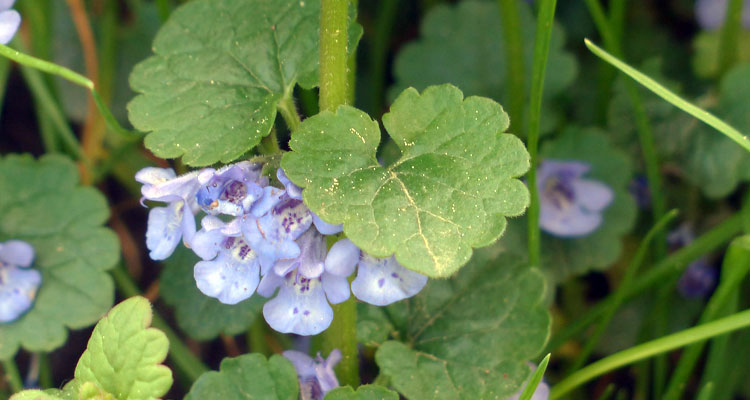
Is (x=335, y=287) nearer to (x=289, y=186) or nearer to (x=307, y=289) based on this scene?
(x=307, y=289)

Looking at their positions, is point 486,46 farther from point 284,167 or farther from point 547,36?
point 284,167

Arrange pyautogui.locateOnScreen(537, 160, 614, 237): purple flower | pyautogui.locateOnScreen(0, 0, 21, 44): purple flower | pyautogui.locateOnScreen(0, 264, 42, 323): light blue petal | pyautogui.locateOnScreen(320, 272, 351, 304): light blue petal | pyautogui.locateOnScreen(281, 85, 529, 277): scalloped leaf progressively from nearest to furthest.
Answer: pyautogui.locateOnScreen(281, 85, 529, 277): scalloped leaf
pyautogui.locateOnScreen(320, 272, 351, 304): light blue petal
pyautogui.locateOnScreen(0, 0, 21, 44): purple flower
pyautogui.locateOnScreen(0, 264, 42, 323): light blue petal
pyautogui.locateOnScreen(537, 160, 614, 237): purple flower

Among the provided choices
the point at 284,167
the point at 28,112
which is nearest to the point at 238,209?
the point at 284,167

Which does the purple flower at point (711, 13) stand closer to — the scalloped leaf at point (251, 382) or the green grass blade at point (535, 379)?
the green grass blade at point (535, 379)

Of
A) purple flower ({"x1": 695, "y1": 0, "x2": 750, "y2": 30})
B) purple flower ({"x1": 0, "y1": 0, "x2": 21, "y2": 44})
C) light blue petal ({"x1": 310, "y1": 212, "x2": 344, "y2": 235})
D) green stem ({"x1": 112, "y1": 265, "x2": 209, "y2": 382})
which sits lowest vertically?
green stem ({"x1": 112, "y1": 265, "x2": 209, "y2": 382})

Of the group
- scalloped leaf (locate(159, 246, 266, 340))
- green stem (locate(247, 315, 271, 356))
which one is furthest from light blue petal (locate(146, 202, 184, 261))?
green stem (locate(247, 315, 271, 356))

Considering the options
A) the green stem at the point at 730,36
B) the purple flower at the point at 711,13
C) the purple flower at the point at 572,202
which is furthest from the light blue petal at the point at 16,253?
the purple flower at the point at 711,13

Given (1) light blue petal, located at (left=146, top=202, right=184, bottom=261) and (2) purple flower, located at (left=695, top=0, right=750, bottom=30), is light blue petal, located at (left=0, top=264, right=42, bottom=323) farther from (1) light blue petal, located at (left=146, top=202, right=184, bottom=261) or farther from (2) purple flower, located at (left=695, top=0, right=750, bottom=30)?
(2) purple flower, located at (left=695, top=0, right=750, bottom=30)
